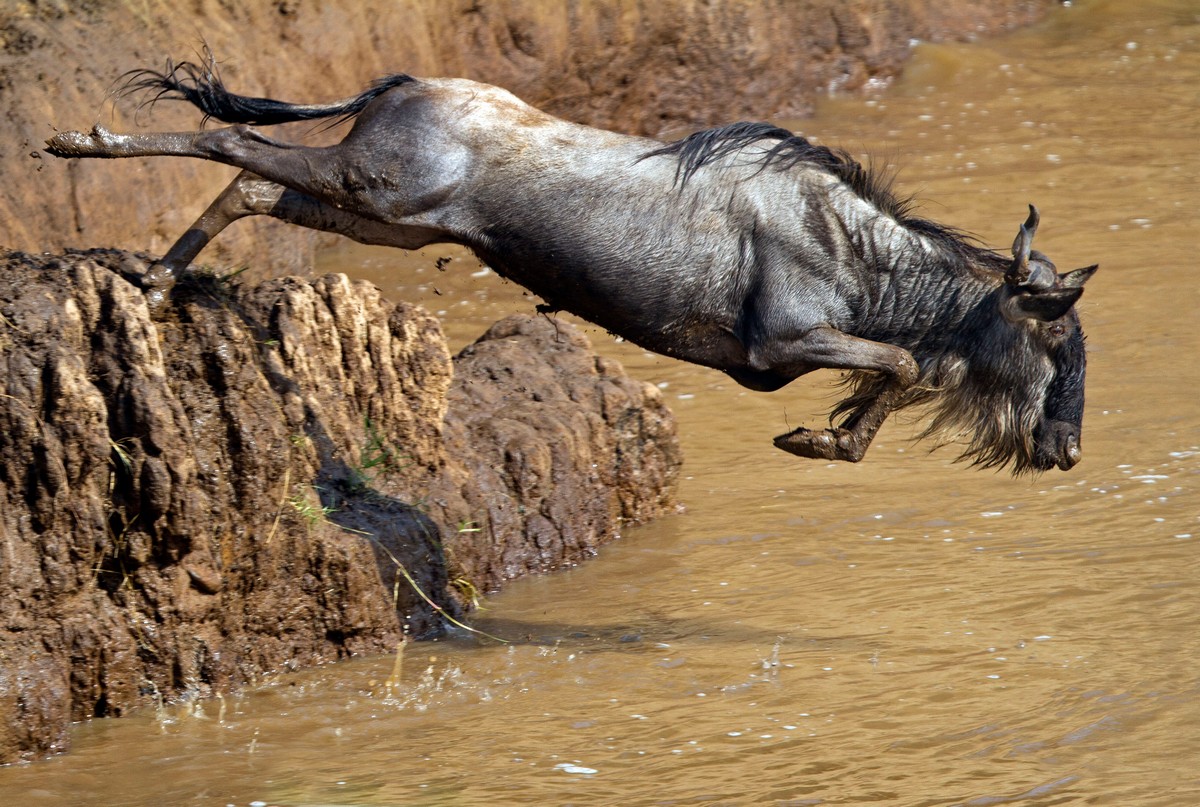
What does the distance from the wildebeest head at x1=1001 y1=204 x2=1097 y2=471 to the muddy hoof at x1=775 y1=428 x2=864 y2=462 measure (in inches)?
33.3

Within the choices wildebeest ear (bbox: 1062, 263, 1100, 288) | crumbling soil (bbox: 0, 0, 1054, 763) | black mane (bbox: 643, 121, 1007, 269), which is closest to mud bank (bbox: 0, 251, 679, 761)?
crumbling soil (bbox: 0, 0, 1054, 763)

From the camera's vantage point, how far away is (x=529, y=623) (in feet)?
23.0

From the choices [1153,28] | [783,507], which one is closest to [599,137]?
[783,507]

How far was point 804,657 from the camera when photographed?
6516 mm

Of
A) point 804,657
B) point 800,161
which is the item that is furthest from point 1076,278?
point 804,657

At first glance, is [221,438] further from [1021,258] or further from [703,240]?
[1021,258]

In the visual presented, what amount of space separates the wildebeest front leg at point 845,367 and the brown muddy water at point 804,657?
3.43 feet

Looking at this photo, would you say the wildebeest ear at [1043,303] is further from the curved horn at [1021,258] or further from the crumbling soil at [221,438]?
the crumbling soil at [221,438]

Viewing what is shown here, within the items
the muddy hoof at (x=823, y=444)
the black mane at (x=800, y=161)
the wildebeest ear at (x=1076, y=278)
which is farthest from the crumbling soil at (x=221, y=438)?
the wildebeest ear at (x=1076, y=278)

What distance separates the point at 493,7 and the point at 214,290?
6862 millimetres

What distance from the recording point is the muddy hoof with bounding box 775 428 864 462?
5.86 metres

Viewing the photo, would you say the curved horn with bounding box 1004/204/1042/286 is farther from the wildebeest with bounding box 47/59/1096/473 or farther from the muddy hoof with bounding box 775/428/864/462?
the muddy hoof with bounding box 775/428/864/462

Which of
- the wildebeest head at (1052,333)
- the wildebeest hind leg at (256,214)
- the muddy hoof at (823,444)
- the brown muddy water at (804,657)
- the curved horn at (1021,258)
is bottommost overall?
the brown muddy water at (804,657)

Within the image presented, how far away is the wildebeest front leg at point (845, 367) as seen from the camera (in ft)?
19.3
